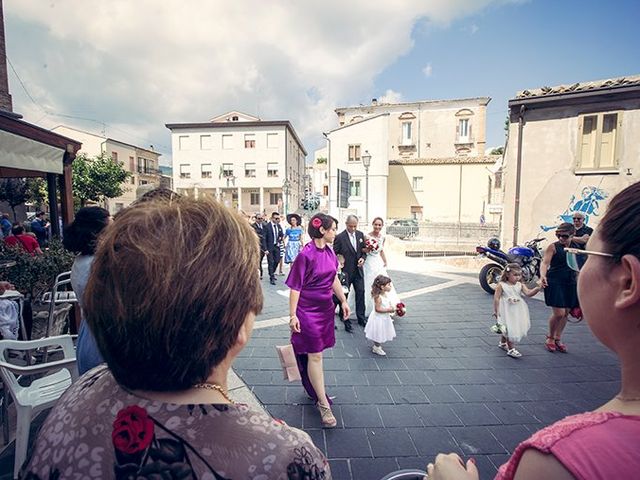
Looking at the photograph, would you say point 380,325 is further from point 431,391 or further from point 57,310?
point 57,310

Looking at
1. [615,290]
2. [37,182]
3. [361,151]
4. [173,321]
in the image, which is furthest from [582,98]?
[37,182]

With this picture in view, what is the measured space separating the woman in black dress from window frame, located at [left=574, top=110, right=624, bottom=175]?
698cm

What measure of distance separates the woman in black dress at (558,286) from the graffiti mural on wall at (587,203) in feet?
21.3

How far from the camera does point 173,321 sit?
32.4 inches

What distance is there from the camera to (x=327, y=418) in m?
3.21

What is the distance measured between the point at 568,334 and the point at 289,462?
6.72m

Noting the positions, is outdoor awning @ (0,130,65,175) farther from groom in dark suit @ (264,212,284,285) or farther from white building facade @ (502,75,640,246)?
white building facade @ (502,75,640,246)

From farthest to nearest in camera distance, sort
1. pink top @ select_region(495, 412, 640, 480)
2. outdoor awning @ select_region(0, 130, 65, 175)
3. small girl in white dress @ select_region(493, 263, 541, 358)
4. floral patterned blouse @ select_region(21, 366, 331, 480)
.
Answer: small girl in white dress @ select_region(493, 263, 541, 358), outdoor awning @ select_region(0, 130, 65, 175), floral patterned blouse @ select_region(21, 366, 331, 480), pink top @ select_region(495, 412, 640, 480)

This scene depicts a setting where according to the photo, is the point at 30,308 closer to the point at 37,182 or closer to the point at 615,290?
the point at 615,290

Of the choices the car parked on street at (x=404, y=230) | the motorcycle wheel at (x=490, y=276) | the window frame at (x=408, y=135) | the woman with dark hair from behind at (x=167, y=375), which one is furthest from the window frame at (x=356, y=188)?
the woman with dark hair from behind at (x=167, y=375)

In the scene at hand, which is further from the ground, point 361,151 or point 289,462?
point 361,151

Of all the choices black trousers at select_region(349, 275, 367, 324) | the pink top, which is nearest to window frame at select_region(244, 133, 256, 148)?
black trousers at select_region(349, 275, 367, 324)

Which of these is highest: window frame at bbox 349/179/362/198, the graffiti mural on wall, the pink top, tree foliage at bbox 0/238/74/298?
window frame at bbox 349/179/362/198

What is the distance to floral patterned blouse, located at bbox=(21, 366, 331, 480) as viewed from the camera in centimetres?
74
